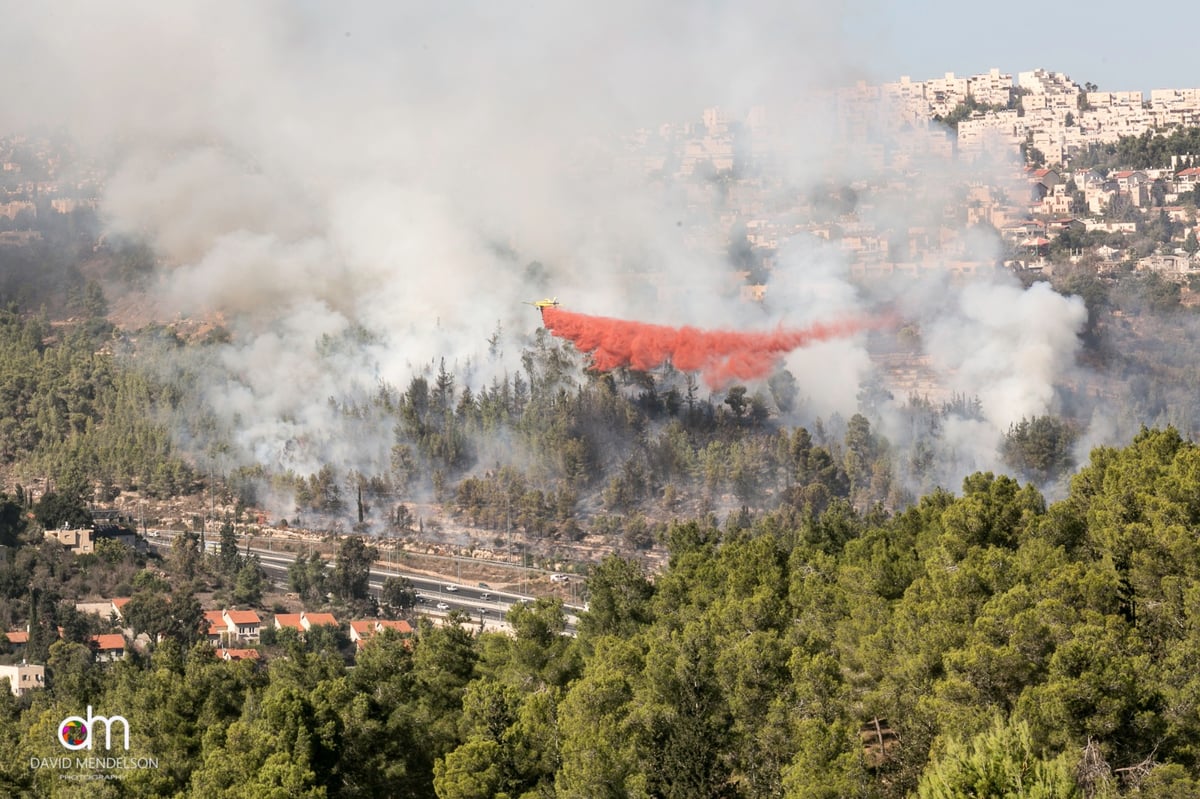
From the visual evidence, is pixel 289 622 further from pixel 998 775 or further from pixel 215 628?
pixel 998 775

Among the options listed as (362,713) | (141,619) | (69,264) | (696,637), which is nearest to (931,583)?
(696,637)

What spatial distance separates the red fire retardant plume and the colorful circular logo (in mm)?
65478

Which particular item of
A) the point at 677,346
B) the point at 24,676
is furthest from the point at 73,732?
the point at 677,346

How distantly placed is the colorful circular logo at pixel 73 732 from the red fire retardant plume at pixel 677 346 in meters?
65.5

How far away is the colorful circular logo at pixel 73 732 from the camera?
→ 52.9m

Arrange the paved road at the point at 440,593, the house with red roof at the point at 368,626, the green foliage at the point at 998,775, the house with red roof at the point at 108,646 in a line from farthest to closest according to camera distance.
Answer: the paved road at the point at 440,593 < the house with red roof at the point at 368,626 < the house with red roof at the point at 108,646 < the green foliage at the point at 998,775

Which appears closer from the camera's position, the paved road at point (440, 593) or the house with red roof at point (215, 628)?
the house with red roof at point (215, 628)

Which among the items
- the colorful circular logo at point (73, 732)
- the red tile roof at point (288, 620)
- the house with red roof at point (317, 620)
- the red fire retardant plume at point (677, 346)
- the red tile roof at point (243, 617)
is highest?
the red fire retardant plume at point (677, 346)

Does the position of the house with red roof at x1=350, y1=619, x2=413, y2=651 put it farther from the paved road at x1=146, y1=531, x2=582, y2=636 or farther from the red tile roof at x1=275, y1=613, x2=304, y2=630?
the red tile roof at x1=275, y1=613, x2=304, y2=630

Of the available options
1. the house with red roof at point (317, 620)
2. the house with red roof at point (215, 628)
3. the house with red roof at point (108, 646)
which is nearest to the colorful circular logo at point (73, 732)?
the house with red roof at point (108, 646)

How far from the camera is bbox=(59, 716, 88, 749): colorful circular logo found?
5288cm

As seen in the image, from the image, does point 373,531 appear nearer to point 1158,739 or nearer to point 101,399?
point 101,399

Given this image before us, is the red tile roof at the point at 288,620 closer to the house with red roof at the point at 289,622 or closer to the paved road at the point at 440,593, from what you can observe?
the house with red roof at the point at 289,622

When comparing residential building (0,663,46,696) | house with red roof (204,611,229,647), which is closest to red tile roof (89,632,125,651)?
house with red roof (204,611,229,647)
